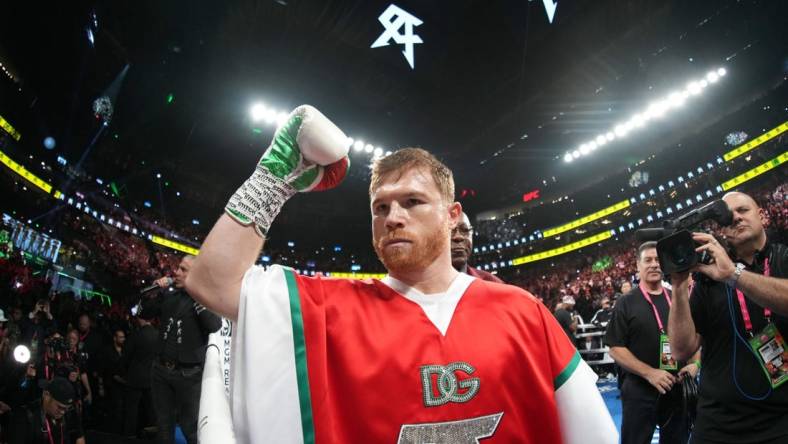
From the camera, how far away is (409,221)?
1.45 meters

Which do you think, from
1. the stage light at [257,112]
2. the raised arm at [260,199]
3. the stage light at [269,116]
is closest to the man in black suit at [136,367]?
the raised arm at [260,199]

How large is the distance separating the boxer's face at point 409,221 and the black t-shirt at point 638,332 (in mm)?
2500

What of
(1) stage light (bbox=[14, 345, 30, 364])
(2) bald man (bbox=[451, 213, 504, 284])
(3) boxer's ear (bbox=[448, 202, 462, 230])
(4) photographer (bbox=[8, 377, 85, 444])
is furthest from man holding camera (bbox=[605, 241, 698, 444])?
(1) stage light (bbox=[14, 345, 30, 364])

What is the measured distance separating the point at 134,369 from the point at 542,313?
222 inches

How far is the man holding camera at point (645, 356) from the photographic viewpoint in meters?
3.01

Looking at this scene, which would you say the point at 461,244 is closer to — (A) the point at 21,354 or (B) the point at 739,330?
(B) the point at 739,330

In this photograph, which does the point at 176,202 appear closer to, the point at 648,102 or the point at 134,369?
the point at 134,369

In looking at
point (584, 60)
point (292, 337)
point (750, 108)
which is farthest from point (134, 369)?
point (750, 108)

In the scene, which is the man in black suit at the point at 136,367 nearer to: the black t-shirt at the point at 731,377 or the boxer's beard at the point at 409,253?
the boxer's beard at the point at 409,253

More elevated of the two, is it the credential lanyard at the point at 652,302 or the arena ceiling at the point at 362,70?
the arena ceiling at the point at 362,70

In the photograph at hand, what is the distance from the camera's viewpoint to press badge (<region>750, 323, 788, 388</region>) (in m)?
2.08

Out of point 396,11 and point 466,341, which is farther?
point 396,11

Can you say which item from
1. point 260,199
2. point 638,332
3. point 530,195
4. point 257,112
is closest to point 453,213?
point 260,199

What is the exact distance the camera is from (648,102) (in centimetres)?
1650
